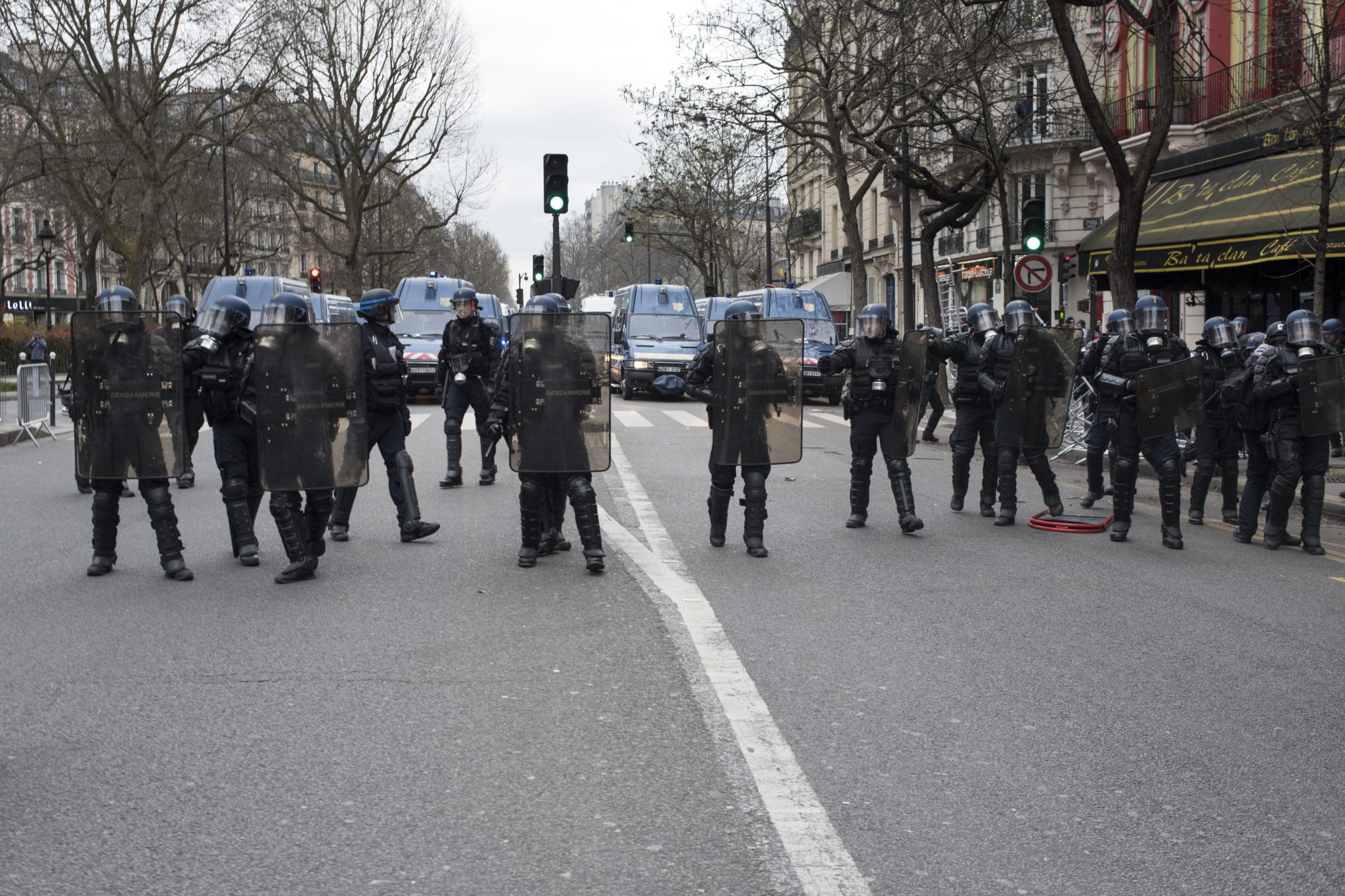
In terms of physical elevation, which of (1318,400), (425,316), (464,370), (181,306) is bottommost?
(1318,400)

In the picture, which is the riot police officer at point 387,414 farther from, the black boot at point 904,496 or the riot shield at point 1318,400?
the riot shield at point 1318,400

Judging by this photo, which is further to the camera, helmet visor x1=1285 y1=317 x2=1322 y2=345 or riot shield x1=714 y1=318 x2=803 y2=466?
helmet visor x1=1285 y1=317 x2=1322 y2=345

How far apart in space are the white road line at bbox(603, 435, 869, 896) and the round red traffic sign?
10820 mm

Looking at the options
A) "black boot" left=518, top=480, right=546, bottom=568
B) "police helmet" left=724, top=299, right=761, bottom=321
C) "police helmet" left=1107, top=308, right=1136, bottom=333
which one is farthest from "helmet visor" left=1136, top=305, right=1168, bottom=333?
"black boot" left=518, top=480, right=546, bottom=568

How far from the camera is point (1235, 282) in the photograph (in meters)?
21.9

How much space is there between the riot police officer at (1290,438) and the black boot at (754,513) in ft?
12.1

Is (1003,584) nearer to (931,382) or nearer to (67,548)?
(931,382)

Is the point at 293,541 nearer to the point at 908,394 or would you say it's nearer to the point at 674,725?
the point at 674,725

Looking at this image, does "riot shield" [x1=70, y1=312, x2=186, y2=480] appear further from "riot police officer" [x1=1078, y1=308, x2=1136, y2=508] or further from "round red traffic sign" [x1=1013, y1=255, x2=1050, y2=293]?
"round red traffic sign" [x1=1013, y1=255, x2=1050, y2=293]

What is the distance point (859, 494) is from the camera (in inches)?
374

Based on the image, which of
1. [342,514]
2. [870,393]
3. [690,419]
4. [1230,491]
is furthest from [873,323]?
[690,419]

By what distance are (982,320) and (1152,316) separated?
1527 millimetres

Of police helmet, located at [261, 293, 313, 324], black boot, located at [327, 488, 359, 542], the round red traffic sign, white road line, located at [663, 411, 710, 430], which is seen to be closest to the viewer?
police helmet, located at [261, 293, 313, 324]

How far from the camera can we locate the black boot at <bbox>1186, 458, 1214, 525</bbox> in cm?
1030
